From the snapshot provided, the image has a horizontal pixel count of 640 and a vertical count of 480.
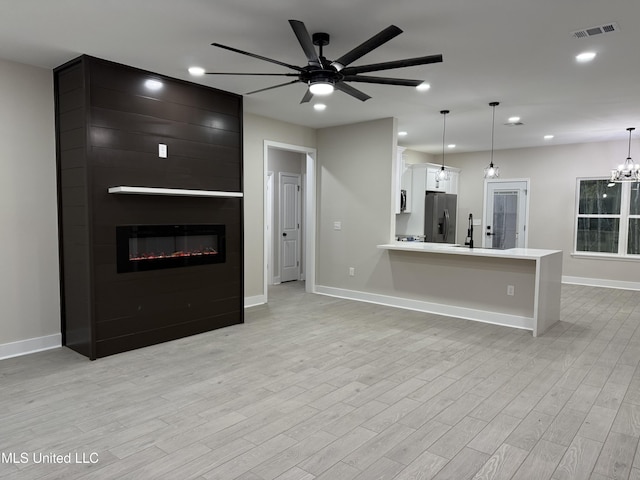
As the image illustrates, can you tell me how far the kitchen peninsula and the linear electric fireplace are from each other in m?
2.57

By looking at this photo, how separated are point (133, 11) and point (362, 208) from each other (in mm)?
4235

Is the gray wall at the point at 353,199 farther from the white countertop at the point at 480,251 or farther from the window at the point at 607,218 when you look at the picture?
the window at the point at 607,218

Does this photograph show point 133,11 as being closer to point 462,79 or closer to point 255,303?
point 462,79

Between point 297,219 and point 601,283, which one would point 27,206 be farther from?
point 601,283

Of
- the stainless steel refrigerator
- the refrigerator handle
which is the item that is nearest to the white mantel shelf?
the stainless steel refrigerator

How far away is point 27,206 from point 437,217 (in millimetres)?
6738

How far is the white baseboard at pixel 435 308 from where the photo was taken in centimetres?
511

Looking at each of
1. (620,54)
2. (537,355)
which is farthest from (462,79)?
(537,355)

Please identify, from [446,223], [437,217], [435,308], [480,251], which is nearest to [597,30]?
[480,251]

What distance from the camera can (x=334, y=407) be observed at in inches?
117

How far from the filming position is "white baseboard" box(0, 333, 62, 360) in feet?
12.9

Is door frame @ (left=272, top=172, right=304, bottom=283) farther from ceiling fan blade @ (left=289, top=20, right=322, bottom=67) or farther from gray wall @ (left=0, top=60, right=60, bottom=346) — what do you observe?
ceiling fan blade @ (left=289, top=20, right=322, bottom=67)

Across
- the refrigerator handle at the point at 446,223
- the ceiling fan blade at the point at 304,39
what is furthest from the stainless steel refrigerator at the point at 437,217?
the ceiling fan blade at the point at 304,39

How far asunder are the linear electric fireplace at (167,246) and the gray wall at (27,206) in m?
0.76
